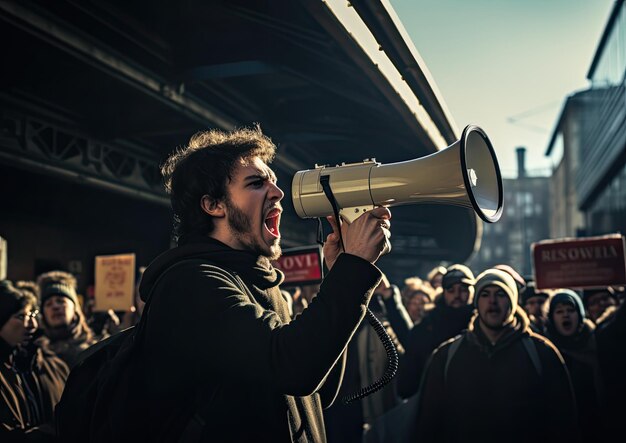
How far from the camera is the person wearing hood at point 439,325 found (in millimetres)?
5473

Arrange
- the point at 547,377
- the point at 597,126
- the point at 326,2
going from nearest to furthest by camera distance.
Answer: the point at 326,2 < the point at 547,377 < the point at 597,126

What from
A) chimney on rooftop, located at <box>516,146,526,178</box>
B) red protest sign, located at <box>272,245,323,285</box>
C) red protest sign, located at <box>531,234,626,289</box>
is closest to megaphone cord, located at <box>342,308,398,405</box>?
red protest sign, located at <box>272,245,323,285</box>

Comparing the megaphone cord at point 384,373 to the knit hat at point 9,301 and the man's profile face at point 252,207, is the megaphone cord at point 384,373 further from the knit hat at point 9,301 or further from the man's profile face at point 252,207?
the knit hat at point 9,301

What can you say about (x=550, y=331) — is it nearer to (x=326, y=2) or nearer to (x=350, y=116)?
(x=350, y=116)

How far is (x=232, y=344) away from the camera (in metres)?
1.55

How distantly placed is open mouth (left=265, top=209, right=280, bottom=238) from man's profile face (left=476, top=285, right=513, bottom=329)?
2.73 metres

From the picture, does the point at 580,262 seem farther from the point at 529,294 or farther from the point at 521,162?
the point at 521,162

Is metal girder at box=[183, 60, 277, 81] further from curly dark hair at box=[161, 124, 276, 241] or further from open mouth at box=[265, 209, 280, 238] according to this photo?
open mouth at box=[265, 209, 280, 238]

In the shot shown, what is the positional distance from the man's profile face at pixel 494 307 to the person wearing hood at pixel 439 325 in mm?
1078

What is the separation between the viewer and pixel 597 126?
2334 cm

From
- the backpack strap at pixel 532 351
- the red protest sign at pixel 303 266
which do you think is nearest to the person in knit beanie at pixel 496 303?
the backpack strap at pixel 532 351

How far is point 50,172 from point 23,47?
6.15 ft

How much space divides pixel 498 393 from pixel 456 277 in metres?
1.82

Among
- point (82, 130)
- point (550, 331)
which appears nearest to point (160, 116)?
point (82, 130)
